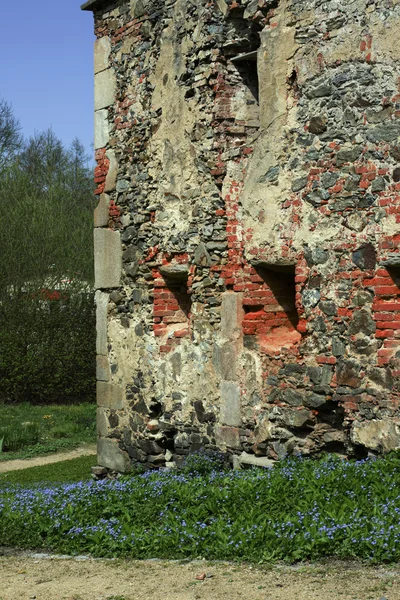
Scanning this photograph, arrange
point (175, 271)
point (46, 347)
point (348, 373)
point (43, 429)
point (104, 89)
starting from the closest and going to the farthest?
point (348, 373), point (175, 271), point (104, 89), point (43, 429), point (46, 347)

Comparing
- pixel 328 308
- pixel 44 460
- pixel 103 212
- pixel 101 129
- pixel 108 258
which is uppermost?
pixel 101 129

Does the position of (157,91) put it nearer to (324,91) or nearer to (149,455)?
(324,91)

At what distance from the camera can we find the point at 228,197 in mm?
8172

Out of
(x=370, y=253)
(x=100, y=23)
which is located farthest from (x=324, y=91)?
(x=100, y=23)

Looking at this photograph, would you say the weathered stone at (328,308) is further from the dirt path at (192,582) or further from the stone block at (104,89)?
the stone block at (104,89)

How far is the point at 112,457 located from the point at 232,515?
4.04m

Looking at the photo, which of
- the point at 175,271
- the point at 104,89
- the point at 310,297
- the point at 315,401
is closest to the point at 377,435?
the point at 315,401

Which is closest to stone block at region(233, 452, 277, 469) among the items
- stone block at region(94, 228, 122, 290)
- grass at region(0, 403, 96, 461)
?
stone block at region(94, 228, 122, 290)

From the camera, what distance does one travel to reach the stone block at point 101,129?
9961mm

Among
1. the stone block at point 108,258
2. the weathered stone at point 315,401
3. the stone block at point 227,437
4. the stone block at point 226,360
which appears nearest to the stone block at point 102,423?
the stone block at point 108,258

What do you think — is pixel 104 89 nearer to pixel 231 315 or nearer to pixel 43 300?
pixel 231 315

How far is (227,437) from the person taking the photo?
8.13 metres

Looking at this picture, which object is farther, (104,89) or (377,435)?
(104,89)

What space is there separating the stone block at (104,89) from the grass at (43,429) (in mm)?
5440
